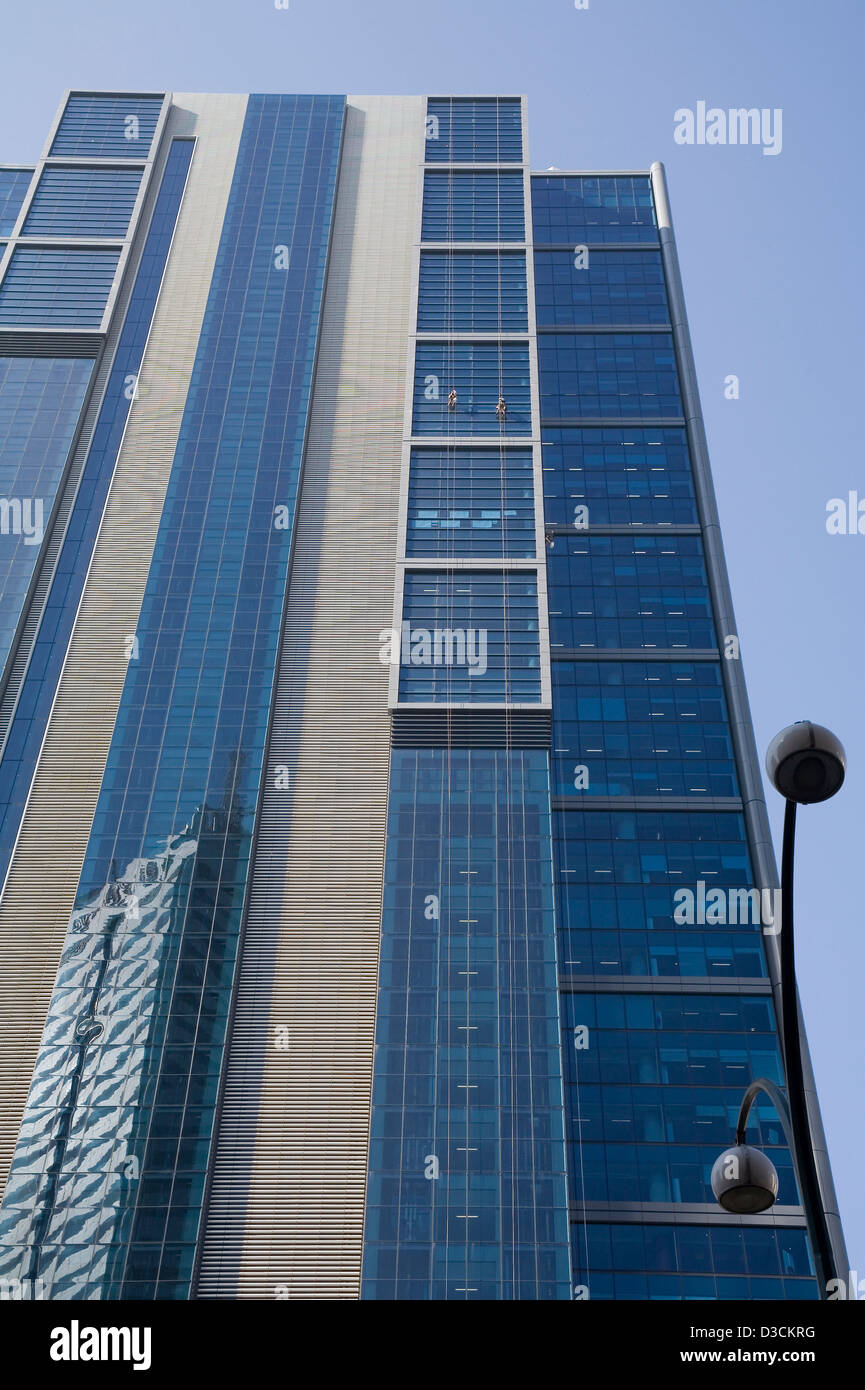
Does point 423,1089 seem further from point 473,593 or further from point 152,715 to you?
point 473,593

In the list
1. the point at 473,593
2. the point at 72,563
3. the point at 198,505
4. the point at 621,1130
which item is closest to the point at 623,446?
the point at 473,593

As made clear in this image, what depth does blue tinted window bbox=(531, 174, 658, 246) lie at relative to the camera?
366ft

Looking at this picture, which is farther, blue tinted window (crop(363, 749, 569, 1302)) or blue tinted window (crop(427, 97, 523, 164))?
blue tinted window (crop(427, 97, 523, 164))

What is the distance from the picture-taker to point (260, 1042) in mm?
60250

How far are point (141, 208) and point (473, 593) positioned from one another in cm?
4737

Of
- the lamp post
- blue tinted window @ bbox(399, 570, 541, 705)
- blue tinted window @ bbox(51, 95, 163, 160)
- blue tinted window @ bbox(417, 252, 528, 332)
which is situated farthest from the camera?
blue tinted window @ bbox(51, 95, 163, 160)

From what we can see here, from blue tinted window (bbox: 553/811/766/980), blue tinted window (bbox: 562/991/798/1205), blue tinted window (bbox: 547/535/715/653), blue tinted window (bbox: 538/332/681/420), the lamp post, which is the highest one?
blue tinted window (bbox: 538/332/681/420)

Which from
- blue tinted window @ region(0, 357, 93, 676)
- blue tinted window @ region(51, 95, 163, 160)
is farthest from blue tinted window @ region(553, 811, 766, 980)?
blue tinted window @ region(51, 95, 163, 160)

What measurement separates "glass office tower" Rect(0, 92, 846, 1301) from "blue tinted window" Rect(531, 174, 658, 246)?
1.12m

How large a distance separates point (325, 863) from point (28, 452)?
37615 millimetres

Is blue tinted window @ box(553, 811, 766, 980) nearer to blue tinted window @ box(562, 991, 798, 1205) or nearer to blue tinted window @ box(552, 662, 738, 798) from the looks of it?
blue tinted window @ box(562, 991, 798, 1205)

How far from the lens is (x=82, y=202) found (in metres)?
105

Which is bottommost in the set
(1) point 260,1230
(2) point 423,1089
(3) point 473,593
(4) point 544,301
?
(1) point 260,1230

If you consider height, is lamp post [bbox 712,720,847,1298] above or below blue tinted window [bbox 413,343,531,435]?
below
